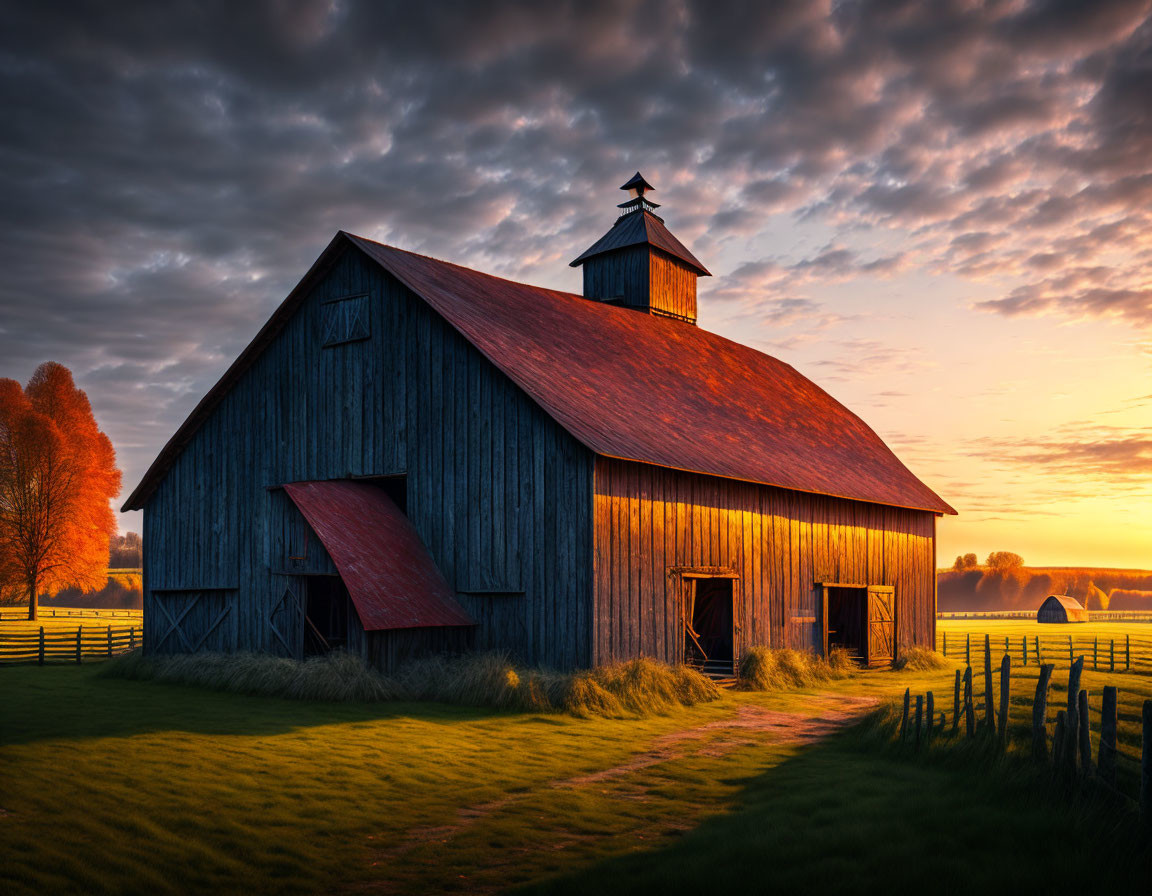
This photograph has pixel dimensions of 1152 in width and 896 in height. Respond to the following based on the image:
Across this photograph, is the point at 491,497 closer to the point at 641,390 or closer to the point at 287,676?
the point at 287,676

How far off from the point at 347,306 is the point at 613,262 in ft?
44.5

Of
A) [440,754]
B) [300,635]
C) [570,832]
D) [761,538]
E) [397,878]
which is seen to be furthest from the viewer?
[761,538]

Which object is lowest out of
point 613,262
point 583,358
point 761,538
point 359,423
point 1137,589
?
point 1137,589

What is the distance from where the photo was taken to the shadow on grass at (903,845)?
7617mm

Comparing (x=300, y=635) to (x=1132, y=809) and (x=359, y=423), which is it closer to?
(x=359, y=423)

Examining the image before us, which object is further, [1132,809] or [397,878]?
[1132,809]

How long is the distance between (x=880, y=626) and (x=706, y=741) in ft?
51.1

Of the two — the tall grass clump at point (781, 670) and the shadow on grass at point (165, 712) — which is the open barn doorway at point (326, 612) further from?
the tall grass clump at point (781, 670)

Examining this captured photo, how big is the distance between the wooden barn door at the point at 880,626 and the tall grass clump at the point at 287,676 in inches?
619

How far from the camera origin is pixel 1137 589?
156 m

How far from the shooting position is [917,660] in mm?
29875

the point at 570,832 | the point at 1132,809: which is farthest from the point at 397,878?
the point at 1132,809

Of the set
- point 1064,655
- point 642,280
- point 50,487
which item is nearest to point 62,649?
point 50,487

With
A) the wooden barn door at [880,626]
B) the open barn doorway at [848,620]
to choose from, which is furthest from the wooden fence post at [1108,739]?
the wooden barn door at [880,626]
